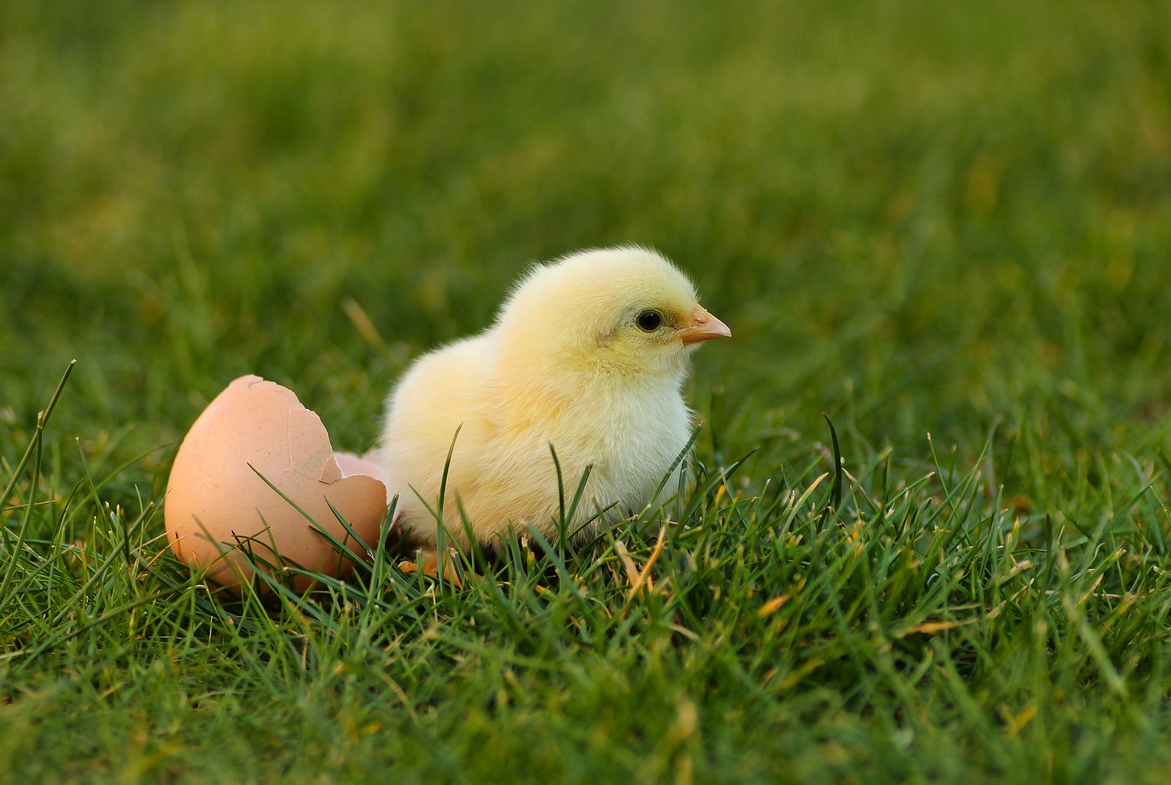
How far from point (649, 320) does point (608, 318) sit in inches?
5.2

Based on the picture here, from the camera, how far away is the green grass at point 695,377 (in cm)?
227

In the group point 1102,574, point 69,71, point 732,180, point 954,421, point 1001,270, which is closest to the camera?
point 1102,574

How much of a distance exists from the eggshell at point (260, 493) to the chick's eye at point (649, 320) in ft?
2.46

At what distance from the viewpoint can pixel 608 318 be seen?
9.30ft

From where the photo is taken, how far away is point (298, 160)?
5.92 meters

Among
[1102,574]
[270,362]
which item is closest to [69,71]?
[270,362]

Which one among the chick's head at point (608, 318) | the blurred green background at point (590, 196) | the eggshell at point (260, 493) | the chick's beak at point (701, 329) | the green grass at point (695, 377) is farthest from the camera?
the blurred green background at point (590, 196)

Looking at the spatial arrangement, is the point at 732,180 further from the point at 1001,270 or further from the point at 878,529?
the point at 878,529

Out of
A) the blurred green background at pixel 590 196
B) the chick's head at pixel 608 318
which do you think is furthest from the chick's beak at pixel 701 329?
the blurred green background at pixel 590 196

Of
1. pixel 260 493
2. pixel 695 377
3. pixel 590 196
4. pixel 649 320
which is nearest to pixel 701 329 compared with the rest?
pixel 649 320

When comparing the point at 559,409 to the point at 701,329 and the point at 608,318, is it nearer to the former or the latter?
the point at 608,318

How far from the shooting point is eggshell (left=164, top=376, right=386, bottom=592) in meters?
2.70

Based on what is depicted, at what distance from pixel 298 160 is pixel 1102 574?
14.5ft

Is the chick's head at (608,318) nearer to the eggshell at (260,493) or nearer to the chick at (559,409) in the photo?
the chick at (559,409)
